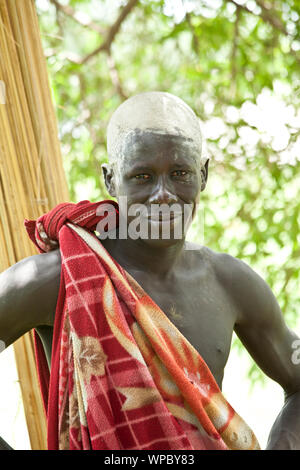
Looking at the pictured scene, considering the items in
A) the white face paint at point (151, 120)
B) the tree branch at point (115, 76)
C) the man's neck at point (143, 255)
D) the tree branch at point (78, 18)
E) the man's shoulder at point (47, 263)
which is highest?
the tree branch at point (78, 18)

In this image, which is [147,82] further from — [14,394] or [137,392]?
[137,392]

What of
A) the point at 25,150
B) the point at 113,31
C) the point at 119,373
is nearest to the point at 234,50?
the point at 113,31

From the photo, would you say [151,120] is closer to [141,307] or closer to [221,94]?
[141,307]

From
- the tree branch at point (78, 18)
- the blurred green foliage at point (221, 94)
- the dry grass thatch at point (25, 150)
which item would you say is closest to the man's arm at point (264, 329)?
the dry grass thatch at point (25, 150)

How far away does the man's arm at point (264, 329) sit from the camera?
1453mm

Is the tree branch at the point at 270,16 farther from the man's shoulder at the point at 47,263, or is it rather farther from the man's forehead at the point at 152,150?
the man's shoulder at the point at 47,263

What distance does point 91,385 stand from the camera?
3.75 ft

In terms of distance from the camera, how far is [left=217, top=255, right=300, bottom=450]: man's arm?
1.45m

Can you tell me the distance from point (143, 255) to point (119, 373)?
0.27 meters

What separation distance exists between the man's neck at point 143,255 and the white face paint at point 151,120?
Result: 0.56ft

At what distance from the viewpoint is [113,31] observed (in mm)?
3045

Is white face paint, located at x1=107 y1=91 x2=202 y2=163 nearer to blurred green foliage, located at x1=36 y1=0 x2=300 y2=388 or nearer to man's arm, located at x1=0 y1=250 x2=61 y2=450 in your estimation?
man's arm, located at x1=0 y1=250 x2=61 y2=450
